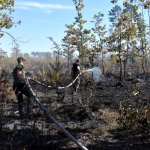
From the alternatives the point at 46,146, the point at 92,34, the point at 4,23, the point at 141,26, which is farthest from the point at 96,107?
the point at 141,26

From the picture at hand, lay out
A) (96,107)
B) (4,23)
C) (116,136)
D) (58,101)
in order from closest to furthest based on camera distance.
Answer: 1. (116,136)
2. (96,107)
3. (58,101)
4. (4,23)

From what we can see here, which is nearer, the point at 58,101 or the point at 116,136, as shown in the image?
the point at 116,136

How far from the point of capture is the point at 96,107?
5.84 m

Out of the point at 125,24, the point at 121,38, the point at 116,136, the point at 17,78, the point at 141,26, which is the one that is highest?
the point at 141,26

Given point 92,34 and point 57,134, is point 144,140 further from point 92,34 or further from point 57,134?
point 92,34

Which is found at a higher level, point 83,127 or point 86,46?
point 86,46

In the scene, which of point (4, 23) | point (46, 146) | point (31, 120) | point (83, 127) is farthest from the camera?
point (4, 23)

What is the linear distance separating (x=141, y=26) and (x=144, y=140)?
878 inches

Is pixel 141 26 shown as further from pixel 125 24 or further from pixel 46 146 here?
pixel 46 146

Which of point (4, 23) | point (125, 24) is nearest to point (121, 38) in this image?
point (125, 24)

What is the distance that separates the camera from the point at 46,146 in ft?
11.4

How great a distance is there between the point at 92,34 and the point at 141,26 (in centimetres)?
780

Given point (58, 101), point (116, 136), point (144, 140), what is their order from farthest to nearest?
point (58, 101) < point (116, 136) < point (144, 140)

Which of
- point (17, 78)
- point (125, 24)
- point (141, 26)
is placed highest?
point (141, 26)
